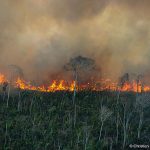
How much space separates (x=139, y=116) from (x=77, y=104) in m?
30.5

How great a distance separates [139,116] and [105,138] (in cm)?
3184

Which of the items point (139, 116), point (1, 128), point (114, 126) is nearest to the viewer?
point (1, 128)

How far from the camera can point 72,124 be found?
162 m

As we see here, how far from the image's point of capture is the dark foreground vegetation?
144 meters

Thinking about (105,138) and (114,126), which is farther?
(114,126)

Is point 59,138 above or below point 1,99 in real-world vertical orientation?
below

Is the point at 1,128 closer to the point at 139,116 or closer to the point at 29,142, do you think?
the point at 29,142

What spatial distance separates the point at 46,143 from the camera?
5659 inches

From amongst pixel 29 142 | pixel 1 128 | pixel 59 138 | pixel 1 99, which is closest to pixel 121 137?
pixel 59 138

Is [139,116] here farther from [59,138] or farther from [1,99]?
[1,99]

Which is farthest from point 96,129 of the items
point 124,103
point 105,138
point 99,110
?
point 124,103

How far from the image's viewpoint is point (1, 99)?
655 ft

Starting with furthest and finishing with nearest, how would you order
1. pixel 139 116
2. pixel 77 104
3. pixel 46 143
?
pixel 77 104 < pixel 139 116 < pixel 46 143

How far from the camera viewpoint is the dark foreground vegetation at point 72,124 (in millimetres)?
144500
